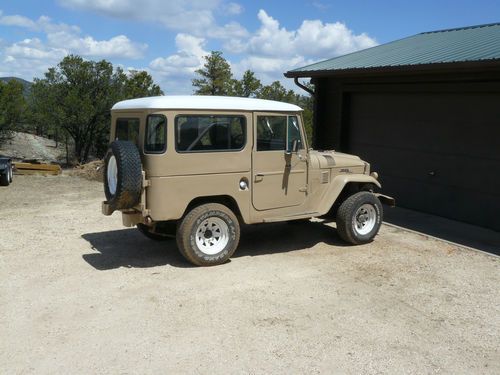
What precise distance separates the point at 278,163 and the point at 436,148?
4.32m

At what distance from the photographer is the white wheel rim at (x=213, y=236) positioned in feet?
20.3

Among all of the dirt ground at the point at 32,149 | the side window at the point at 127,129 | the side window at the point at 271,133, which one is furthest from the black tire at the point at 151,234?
the dirt ground at the point at 32,149

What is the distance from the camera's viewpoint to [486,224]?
28.2ft

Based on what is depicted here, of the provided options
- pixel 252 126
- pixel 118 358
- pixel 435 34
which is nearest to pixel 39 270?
pixel 118 358

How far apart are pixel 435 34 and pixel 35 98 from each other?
13.7 metres

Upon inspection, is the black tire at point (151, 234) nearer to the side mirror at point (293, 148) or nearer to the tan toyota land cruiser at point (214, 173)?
the tan toyota land cruiser at point (214, 173)

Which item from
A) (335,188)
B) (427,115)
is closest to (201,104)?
(335,188)

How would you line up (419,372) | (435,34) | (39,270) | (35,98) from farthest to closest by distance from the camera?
(35,98), (435,34), (39,270), (419,372)

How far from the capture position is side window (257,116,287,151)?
6.50 metres

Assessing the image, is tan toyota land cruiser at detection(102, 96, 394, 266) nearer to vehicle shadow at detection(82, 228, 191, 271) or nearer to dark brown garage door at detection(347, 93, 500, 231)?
vehicle shadow at detection(82, 228, 191, 271)

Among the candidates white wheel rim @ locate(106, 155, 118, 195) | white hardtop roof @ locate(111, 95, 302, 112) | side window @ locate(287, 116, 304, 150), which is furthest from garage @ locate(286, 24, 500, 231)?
white wheel rim @ locate(106, 155, 118, 195)

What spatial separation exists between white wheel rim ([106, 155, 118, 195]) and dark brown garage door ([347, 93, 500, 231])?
20.6ft

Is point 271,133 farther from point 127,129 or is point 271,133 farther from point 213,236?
point 127,129

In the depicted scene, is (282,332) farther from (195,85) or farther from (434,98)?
(195,85)
